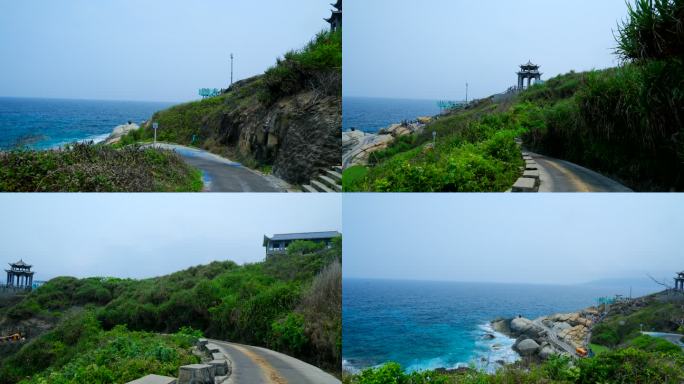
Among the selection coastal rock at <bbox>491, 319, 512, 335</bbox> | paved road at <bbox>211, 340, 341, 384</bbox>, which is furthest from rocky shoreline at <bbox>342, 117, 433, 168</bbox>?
paved road at <bbox>211, 340, 341, 384</bbox>

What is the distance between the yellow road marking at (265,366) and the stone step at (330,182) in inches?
66.6

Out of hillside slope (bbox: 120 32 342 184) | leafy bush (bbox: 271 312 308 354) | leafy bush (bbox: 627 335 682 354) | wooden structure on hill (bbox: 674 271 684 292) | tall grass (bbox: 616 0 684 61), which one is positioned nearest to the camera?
tall grass (bbox: 616 0 684 61)

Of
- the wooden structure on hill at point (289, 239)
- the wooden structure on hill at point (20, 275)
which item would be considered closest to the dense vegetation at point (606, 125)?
the wooden structure on hill at point (289, 239)

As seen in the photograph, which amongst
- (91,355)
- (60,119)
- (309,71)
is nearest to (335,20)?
(309,71)

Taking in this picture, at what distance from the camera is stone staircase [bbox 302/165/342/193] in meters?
5.27

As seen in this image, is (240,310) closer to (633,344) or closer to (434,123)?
(434,123)

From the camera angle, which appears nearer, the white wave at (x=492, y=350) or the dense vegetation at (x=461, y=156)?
the dense vegetation at (x=461, y=156)

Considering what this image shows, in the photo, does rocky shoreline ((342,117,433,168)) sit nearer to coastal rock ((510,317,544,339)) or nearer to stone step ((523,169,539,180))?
stone step ((523,169,539,180))

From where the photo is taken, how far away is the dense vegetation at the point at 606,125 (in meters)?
4.71

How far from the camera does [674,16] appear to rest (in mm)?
4641

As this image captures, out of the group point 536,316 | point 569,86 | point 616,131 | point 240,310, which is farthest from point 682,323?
point 240,310

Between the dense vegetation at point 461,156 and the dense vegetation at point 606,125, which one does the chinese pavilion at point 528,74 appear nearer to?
the dense vegetation at point 606,125

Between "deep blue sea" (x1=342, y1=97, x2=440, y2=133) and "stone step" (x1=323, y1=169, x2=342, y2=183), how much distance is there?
0.40 metres

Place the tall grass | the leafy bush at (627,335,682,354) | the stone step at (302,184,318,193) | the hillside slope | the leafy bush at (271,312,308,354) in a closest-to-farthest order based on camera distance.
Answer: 1. the tall grass
2. the leafy bush at (627,335,682,354)
3. the stone step at (302,184,318,193)
4. the hillside slope
5. the leafy bush at (271,312,308,354)
